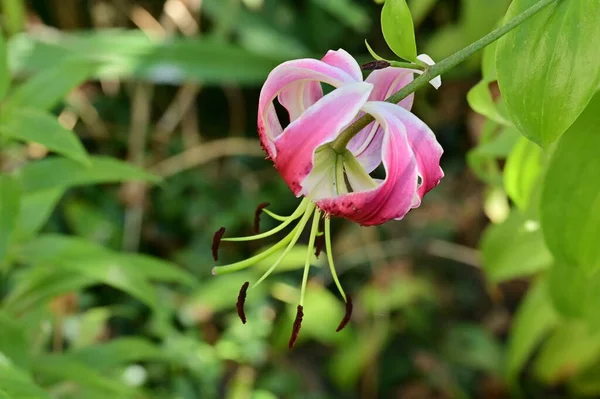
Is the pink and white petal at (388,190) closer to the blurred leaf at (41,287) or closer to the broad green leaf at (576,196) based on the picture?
the broad green leaf at (576,196)

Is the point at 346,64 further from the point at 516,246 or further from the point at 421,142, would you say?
the point at 516,246

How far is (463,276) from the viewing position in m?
1.79

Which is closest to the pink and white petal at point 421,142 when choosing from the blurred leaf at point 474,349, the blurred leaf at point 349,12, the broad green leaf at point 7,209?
the broad green leaf at point 7,209

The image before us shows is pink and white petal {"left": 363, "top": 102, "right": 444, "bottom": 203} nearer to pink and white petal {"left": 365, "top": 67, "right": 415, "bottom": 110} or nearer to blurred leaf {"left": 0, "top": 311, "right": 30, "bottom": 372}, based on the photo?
pink and white petal {"left": 365, "top": 67, "right": 415, "bottom": 110}

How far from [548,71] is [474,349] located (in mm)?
1213

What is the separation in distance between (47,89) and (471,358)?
3.44 feet

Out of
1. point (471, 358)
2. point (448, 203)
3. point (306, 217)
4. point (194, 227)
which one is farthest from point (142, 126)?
point (306, 217)

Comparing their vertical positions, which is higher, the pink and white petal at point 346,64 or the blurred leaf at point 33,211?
the blurred leaf at point 33,211

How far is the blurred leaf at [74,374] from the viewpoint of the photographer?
2.64ft

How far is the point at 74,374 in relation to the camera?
2.68ft

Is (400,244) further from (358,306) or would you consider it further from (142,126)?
(142,126)

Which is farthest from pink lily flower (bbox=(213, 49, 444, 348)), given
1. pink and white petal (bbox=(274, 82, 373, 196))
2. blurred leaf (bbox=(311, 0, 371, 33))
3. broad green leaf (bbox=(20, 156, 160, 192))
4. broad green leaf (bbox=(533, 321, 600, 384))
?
blurred leaf (bbox=(311, 0, 371, 33))

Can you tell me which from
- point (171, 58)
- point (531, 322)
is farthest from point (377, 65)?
point (171, 58)

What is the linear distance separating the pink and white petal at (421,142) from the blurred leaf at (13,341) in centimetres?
44
